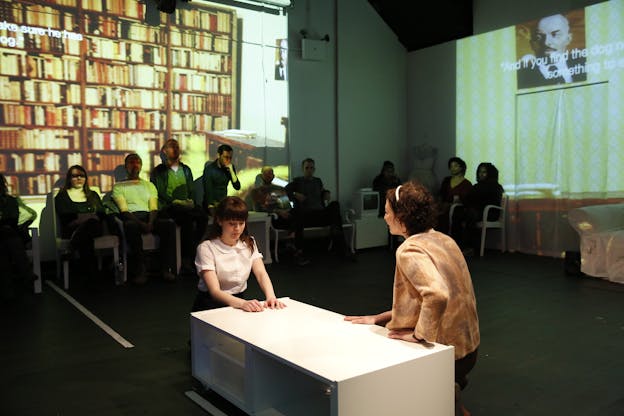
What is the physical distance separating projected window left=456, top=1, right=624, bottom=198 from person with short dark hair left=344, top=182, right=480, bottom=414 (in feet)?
16.2

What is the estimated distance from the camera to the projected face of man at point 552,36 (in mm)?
6543

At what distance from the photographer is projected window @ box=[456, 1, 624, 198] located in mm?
6172

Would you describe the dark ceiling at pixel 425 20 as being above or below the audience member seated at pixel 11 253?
above

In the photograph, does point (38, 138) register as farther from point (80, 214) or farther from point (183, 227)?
point (183, 227)

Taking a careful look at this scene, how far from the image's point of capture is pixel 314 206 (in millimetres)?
7035

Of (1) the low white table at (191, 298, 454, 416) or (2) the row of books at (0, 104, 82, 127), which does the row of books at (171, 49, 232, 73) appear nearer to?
(2) the row of books at (0, 104, 82, 127)

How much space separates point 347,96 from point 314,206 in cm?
186

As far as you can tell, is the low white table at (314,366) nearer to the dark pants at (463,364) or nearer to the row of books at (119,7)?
the dark pants at (463,364)

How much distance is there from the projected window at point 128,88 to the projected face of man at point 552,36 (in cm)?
308

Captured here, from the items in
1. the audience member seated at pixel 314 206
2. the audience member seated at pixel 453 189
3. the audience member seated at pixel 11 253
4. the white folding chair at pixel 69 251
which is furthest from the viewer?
the audience member seated at pixel 453 189

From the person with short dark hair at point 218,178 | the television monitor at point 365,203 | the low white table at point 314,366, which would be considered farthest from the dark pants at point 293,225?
the low white table at point 314,366

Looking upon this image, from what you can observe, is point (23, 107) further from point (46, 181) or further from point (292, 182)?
point (292, 182)

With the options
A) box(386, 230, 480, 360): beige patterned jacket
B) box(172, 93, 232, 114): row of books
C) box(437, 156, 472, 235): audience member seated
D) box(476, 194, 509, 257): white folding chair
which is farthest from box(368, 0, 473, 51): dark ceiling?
box(386, 230, 480, 360): beige patterned jacket
